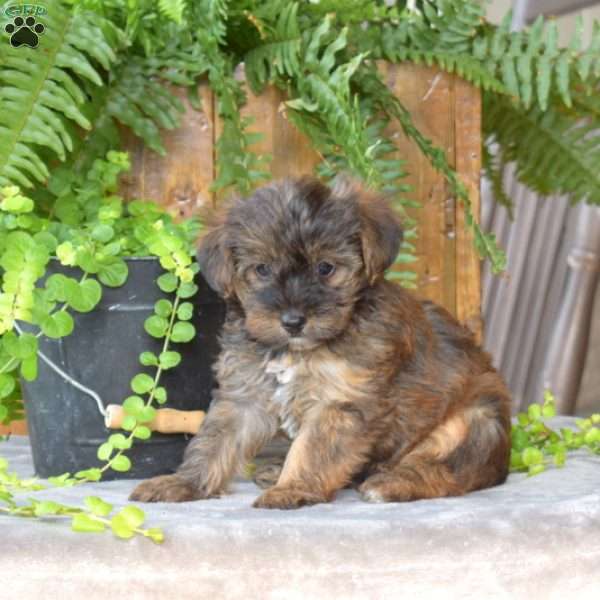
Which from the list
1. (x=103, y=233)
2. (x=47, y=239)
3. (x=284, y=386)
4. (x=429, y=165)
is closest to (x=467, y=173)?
(x=429, y=165)

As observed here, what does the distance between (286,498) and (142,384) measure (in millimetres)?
562

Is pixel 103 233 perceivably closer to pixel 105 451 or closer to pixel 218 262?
pixel 218 262

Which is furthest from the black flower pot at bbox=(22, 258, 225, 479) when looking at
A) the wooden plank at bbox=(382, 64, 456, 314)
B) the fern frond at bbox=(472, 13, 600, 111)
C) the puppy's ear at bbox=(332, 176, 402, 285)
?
the fern frond at bbox=(472, 13, 600, 111)

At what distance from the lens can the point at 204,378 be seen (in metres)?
3.31

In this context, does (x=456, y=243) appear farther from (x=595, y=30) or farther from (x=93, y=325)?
(x=93, y=325)

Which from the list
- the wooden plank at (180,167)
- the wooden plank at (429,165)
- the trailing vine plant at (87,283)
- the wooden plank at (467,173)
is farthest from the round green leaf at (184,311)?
the wooden plank at (467,173)

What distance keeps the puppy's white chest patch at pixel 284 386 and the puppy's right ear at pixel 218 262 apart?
233 millimetres

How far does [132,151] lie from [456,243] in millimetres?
1249

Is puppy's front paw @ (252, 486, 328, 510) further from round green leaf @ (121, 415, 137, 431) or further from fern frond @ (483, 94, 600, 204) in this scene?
fern frond @ (483, 94, 600, 204)

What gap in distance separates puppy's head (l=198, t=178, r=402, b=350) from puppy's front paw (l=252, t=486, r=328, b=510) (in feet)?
1.23

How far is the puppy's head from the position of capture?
2.85 meters

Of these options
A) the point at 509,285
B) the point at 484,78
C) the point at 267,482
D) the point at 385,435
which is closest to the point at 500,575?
the point at 385,435

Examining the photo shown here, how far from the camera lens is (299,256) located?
289cm

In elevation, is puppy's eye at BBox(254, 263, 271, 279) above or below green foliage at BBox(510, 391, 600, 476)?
above
